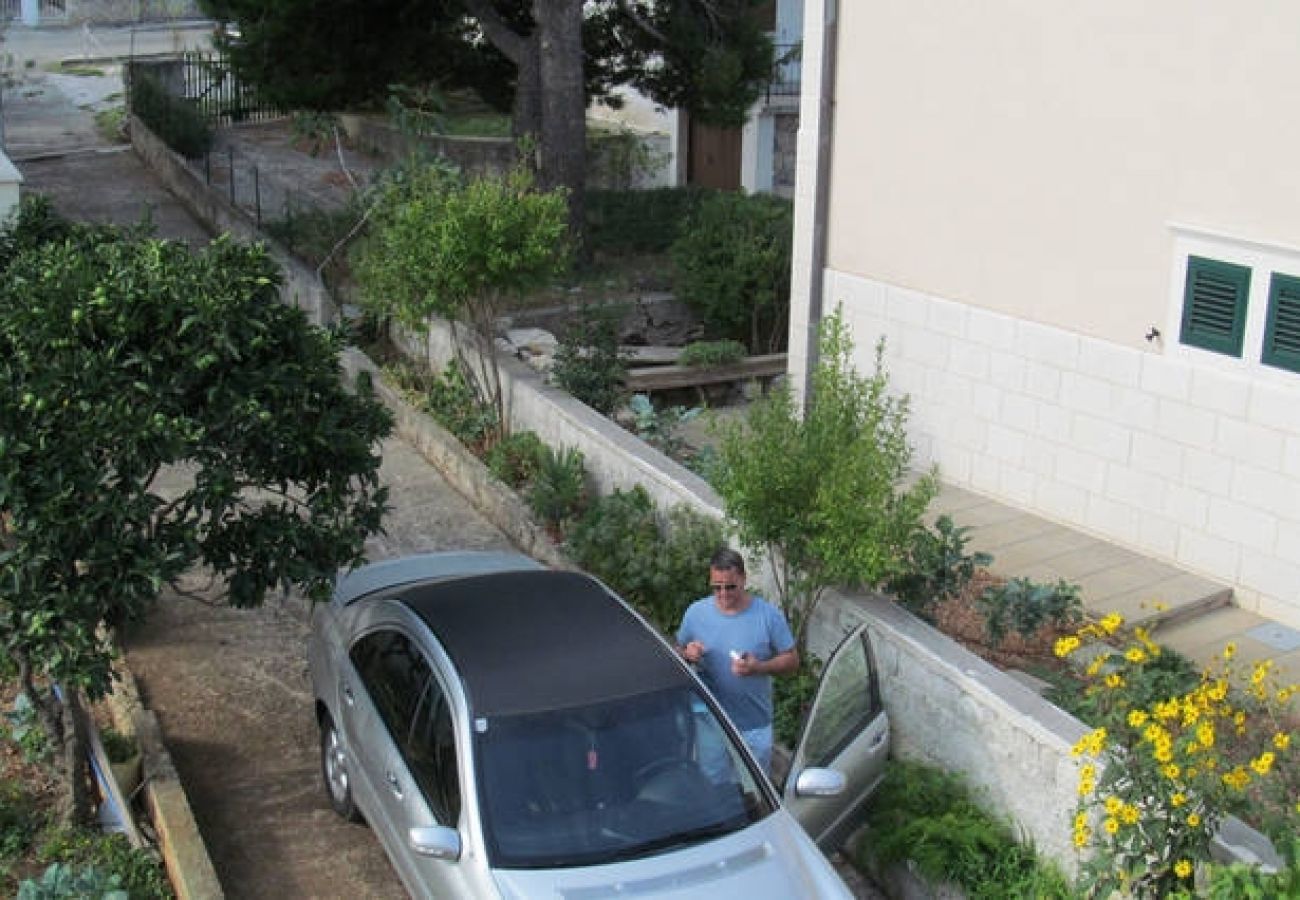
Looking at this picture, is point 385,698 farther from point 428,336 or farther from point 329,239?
point 329,239

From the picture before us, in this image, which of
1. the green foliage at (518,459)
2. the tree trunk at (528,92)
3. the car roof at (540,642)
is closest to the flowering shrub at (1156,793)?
the car roof at (540,642)

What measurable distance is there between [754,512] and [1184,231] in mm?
3886

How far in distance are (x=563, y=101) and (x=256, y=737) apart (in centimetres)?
1056

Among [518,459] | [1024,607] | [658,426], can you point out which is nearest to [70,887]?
[1024,607]

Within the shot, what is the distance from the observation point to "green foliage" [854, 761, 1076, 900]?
689cm

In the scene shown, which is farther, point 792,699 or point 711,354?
point 711,354

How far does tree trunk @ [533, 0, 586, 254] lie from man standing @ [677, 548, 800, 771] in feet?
33.1

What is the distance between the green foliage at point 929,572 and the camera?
338 inches

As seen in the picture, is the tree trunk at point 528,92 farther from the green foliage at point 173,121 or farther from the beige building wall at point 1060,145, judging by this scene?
the green foliage at point 173,121

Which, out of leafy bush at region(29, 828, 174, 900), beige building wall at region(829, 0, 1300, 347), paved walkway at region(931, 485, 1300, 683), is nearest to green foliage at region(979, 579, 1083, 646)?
paved walkway at region(931, 485, 1300, 683)

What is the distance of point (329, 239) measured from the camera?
1834 centimetres

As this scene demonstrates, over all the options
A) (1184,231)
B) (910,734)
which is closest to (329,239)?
(1184,231)

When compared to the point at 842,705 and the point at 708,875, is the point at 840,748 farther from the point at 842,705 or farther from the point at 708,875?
the point at 708,875

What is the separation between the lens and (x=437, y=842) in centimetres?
600
